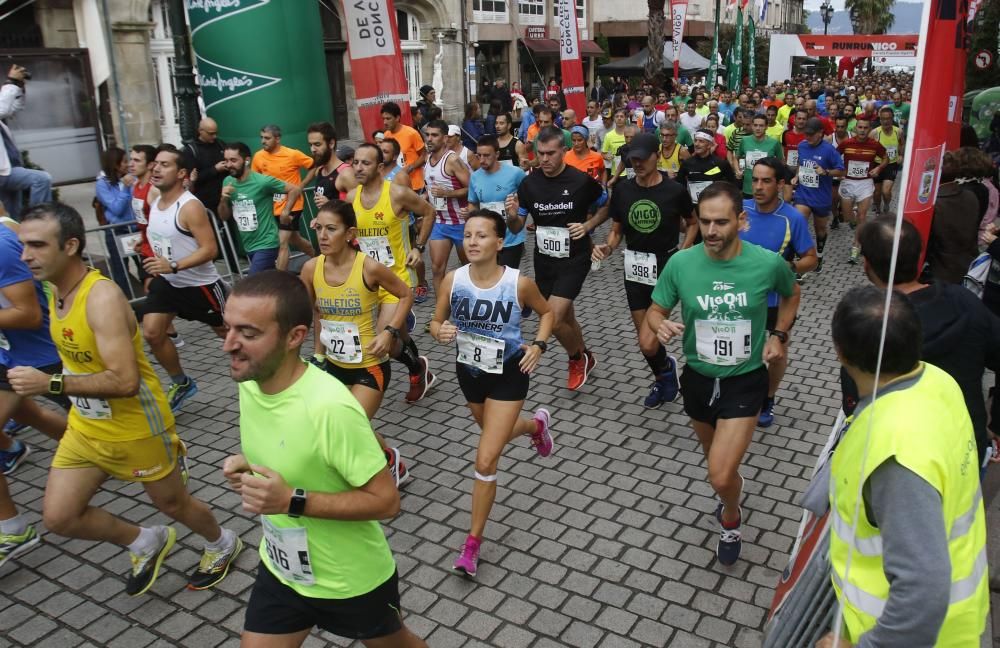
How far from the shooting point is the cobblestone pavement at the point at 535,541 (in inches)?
147

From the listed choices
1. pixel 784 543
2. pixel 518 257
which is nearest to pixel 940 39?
pixel 784 543

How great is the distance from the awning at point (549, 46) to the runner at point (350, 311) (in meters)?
31.6

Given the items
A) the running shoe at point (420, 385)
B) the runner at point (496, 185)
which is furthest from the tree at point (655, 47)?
the running shoe at point (420, 385)

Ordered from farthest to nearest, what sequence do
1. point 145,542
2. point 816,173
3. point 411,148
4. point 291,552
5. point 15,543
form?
1. point 411,148
2. point 816,173
3. point 15,543
4. point 145,542
5. point 291,552

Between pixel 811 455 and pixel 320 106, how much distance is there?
Answer: 7.65 meters

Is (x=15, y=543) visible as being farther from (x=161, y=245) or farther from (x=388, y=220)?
(x=388, y=220)

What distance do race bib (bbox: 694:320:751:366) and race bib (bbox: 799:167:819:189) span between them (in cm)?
653

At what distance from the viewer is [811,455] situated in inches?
211

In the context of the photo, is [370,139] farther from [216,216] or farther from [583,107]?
[583,107]

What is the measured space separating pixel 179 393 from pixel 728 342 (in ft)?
13.6

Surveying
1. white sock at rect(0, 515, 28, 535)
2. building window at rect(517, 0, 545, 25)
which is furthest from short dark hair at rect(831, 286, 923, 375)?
building window at rect(517, 0, 545, 25)

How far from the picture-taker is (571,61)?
13.3 metres

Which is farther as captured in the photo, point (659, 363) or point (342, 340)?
point (659, 363)

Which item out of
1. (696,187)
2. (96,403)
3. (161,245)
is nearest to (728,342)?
(96,403)
